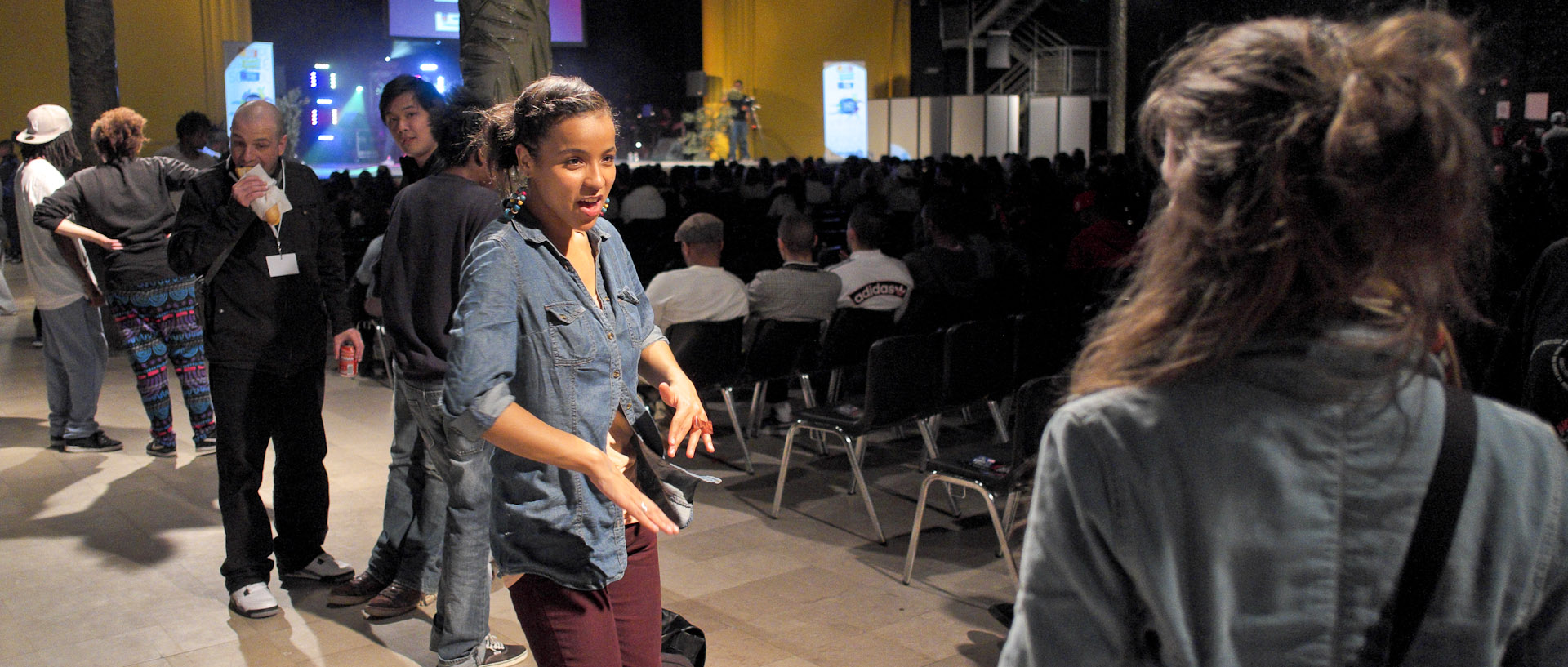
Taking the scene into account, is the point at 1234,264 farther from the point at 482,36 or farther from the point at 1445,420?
the point at 482,36

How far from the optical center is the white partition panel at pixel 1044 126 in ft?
65.2

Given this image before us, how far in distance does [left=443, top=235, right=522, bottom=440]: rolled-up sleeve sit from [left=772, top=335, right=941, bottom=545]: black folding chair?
8.51ft

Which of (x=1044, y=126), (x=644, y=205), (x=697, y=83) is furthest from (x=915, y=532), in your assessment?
(x=697, y=83)

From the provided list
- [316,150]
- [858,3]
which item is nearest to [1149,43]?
[858,3]

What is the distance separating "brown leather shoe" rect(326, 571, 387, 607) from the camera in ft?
12.0

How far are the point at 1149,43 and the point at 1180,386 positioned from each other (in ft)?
65.4

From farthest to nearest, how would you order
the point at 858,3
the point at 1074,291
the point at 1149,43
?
the point at 858,3 < the point at 1149,43 < the point at 1074,291

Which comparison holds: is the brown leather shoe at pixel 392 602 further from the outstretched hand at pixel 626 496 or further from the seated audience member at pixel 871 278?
the seated audience member at pixel 871 278

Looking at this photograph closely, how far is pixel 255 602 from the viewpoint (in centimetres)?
354

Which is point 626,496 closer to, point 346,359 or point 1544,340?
point 1544,340

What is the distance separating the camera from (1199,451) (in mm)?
916

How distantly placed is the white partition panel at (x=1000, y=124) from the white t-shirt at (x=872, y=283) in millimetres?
15313

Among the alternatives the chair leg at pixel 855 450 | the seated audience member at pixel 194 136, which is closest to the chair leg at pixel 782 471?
the chair leg at pixel 855 450

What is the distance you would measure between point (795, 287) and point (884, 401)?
1220 millimetres
